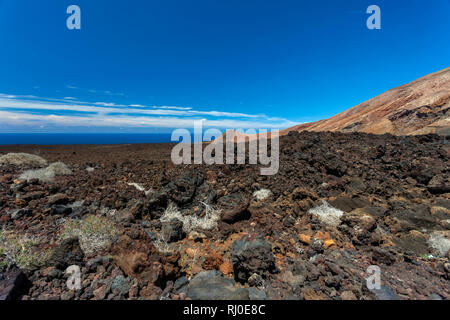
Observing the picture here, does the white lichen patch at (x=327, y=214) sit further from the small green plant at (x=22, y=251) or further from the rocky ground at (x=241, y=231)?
the small green plant at (x=22, y=251)

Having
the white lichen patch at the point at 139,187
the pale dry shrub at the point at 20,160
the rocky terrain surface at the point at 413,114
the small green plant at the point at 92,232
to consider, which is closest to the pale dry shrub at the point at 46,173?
the pale dry shrub at the point at 20,160

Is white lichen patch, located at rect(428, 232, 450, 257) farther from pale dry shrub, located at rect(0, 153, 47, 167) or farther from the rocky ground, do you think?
pale dry shrub, located at rect(0, 153, 47, 167)

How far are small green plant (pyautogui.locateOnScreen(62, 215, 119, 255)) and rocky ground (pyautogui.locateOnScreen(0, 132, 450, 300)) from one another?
0.08ft

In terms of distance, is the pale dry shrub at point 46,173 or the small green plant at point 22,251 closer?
the small green plant at point 22,251

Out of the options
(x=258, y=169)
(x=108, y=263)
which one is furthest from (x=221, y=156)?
(x=108, y=263)

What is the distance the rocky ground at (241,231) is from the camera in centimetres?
251

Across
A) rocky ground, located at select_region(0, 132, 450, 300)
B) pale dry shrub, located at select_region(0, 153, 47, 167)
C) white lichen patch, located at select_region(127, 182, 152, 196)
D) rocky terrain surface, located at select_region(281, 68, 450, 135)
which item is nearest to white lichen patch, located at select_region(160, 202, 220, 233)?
rocky ground, located at select_region(0, 132, 450, 300)

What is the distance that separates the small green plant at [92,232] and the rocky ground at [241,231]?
25mm

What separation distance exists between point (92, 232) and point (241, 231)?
2847 mm

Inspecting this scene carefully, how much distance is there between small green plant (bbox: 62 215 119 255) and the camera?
319 centimetres

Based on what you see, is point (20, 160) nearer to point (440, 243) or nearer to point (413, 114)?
point (440, 243)

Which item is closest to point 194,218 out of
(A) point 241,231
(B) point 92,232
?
(A) point 241,231

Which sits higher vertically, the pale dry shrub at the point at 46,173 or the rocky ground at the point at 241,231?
the pale dry shrub at the point at 46,173
